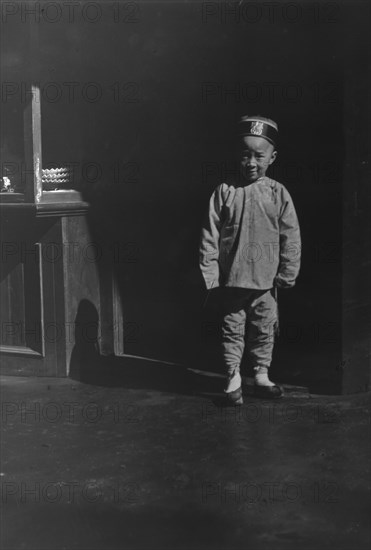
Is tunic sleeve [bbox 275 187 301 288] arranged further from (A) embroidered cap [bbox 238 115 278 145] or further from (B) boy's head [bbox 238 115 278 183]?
(A) embroidered cap [bbox 238 115 278 145]

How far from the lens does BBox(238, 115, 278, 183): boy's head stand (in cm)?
543

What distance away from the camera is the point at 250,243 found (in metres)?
5.52

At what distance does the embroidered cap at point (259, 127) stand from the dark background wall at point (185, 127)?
18 cm

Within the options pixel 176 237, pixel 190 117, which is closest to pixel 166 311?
pixel 176 237

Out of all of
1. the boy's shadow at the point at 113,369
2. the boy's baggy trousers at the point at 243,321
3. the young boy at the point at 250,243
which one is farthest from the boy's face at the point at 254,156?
the boy's shadow at the point at 113,369

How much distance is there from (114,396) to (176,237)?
114 centimetres

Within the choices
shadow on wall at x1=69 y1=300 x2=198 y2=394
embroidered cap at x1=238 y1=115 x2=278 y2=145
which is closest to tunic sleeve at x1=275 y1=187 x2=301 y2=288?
embroidered cap at x1=238 y1=115 x2=278 y2=145

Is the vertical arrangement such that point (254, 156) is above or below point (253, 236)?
above

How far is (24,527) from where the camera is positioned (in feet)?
12.9

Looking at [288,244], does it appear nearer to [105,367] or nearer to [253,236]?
[253,236]

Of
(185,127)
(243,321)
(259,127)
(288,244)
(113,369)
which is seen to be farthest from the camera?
(113,369)

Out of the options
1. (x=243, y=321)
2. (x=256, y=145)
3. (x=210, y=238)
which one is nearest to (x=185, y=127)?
(x=256, y=145)

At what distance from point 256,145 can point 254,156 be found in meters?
0.07

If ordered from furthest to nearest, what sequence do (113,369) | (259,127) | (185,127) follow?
(113,369) → (185,127) → (259,127)
